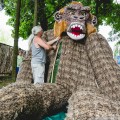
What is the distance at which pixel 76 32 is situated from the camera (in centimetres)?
307

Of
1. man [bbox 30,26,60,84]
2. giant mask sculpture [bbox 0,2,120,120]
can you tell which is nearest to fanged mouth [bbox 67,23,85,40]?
giant mask sculpture [bbox 0,2,120,120]

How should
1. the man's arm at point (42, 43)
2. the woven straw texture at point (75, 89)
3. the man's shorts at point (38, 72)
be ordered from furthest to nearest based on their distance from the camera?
the man's arm at point (42, 43), the man's shorts at point (38, 72), the woven straw texture at point (75, 89)

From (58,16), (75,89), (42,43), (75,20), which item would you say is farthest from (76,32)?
(75,89)

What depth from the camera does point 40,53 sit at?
3.39 meters

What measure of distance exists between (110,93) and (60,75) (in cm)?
57

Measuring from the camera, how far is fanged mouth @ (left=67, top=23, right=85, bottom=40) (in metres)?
3.05

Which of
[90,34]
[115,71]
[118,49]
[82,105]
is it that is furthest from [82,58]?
[118,49]

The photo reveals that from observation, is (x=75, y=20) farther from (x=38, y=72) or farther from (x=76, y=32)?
(x=38, y=72)

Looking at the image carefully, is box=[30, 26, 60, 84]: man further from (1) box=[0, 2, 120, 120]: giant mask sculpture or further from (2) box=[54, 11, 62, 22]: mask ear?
(2) box=[54, 11, 62, 22]: mask ear

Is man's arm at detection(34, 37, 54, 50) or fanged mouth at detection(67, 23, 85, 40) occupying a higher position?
fanged mouth at detection(67, 23, 85, 40)

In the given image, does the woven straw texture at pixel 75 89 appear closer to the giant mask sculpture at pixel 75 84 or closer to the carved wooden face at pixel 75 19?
the giant mask sculpture at pixel 75 84

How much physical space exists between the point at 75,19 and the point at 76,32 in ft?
0.60

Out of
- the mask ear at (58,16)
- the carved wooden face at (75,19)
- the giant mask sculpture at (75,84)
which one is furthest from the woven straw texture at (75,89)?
the mask ear at (58,16)

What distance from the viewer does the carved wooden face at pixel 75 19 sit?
3.06 m
